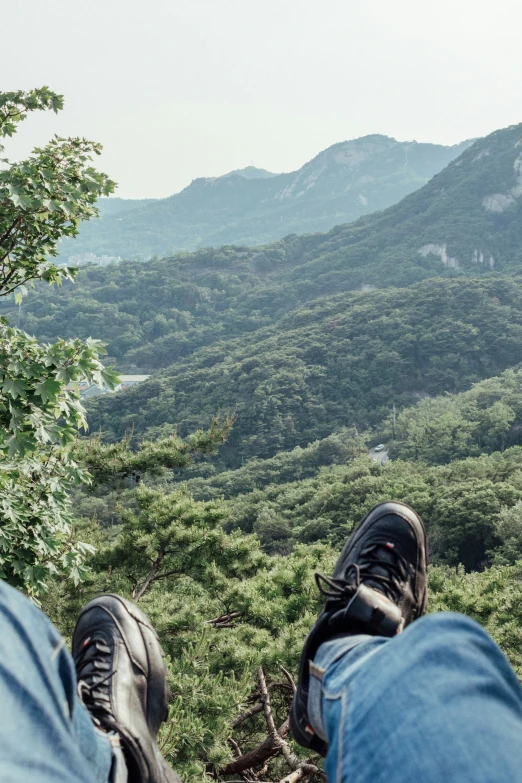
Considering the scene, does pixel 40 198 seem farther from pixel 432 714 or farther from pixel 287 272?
pixel 287 272

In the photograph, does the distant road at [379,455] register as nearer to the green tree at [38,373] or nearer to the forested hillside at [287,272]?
the green tree at [38,373]

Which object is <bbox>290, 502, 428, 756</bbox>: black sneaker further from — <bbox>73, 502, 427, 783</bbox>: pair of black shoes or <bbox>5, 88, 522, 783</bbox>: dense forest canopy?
<bbox>5, 88, 522, 783</bbox>: dense forest canopy

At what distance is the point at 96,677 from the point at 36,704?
867mm

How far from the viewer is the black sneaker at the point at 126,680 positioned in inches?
46.6

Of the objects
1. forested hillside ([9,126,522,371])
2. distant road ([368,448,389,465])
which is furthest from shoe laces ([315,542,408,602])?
forested hillside ([9,126,522,371])

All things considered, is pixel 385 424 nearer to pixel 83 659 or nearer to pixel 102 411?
pixel 102 411

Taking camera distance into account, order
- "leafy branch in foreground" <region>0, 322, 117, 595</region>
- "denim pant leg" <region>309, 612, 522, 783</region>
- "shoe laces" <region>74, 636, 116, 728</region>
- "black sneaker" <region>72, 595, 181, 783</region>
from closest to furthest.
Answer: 1. "denim pant leg" <region>309, 612, 522, 783</region>
2. "black sneaker" <region>72, 595, 181, 783</region>
3. "shoe laces" <region>74, 636, 116, 728</region>
4. "leafy branch in foreground" <region>0, 322, 117, 595</region>

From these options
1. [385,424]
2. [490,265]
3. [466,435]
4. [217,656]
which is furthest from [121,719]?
[490,265]

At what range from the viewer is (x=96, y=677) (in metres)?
1.47

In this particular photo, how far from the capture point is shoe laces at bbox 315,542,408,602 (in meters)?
1.74

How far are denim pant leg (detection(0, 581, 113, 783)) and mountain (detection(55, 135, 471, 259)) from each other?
522ft

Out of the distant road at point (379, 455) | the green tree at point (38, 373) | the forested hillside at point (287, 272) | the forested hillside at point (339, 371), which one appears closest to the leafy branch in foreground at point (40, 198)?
the green tree at point (38, 373)

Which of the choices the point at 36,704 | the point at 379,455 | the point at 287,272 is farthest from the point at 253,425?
the point at 287,272

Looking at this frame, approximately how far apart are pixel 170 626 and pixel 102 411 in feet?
140
